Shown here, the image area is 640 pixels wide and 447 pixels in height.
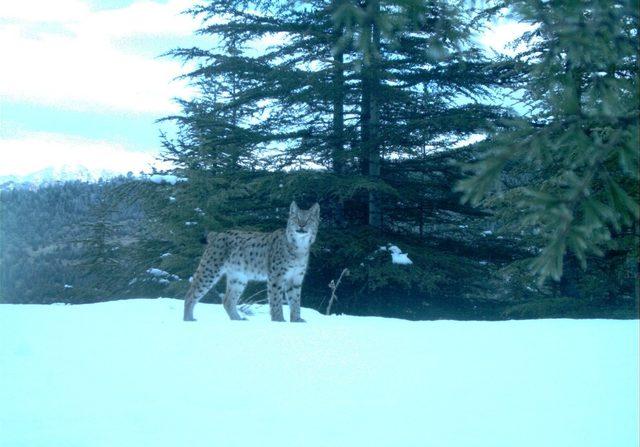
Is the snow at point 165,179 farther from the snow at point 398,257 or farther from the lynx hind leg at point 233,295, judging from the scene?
the lynx hind leg at point 233,295

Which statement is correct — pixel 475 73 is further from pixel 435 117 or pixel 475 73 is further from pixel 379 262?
pixel 379 262

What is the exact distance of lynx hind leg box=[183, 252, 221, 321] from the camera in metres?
7.57

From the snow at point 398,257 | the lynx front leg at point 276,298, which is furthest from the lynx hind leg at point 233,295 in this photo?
the snow at point 398,257

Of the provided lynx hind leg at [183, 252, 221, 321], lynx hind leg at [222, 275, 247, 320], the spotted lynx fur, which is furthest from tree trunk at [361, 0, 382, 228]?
lynx hind leg at [183, 252, 221, 321]

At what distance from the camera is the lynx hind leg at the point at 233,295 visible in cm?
807

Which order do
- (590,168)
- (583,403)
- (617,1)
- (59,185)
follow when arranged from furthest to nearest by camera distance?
(59,185) < (617,1) < (590,168) < (583,403)

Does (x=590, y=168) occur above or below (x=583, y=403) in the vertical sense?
above

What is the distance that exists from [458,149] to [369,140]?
282cm

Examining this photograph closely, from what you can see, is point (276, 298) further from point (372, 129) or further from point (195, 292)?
point (372, 129)

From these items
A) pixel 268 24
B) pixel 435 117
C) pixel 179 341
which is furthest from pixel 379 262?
pixel 179 341

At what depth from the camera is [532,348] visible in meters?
4.52

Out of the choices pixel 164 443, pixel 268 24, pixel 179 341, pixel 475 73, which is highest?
pixel 268 24

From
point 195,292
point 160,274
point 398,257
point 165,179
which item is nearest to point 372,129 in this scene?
point 398,257

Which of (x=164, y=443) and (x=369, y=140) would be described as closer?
(x=164, y=443)
